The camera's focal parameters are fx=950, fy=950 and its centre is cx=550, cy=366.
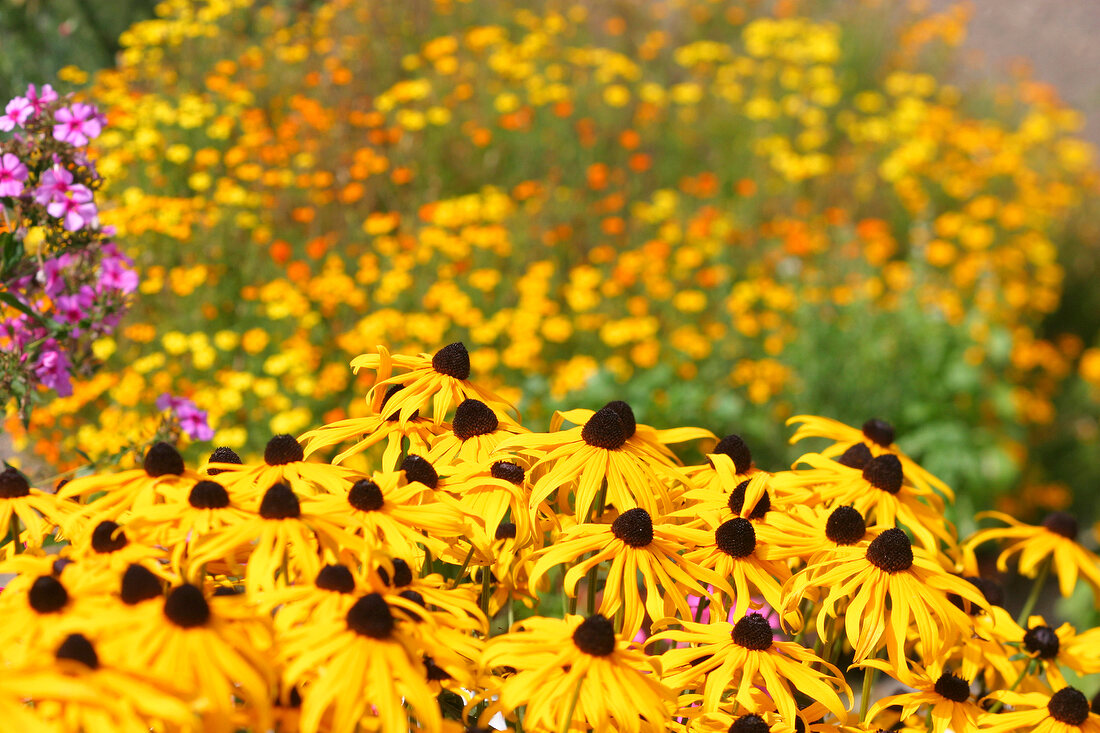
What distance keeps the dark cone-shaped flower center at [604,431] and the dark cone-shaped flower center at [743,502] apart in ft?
0.70

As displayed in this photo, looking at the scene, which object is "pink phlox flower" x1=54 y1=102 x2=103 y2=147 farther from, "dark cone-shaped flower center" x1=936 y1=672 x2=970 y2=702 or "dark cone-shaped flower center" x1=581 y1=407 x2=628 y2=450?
"dark cone-shaped flower center" x1=936 y1=672 x2=970 y2=702

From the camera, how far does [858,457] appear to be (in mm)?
1900

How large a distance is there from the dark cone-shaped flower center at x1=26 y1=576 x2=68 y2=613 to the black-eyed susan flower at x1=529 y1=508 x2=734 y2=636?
62 cm

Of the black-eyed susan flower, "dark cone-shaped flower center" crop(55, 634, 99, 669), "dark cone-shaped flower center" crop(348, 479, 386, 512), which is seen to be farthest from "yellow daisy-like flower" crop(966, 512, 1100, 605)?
"dark cone-shaped flower center" crop(55, 634, 99, 669)

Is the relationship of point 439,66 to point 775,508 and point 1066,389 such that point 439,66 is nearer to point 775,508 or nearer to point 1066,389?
point 1066,389

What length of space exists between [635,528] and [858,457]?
0.68 meters

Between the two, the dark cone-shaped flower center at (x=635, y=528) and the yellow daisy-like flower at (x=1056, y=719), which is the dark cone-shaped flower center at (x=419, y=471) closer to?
the dark cone-shaped flower center at (x=635, y=528)

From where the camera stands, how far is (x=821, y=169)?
643 centimetres

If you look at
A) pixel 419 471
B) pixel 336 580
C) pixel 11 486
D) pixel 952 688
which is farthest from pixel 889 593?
pixel 11 486

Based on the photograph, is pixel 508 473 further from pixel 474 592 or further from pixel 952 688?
pixel 952 688

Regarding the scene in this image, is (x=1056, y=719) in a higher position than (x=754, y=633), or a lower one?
lower

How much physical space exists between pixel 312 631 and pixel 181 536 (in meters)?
0.29

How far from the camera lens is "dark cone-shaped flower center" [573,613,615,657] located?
1219 mm

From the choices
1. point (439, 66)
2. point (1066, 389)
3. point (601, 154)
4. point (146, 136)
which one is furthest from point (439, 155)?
point (1066, 389)
